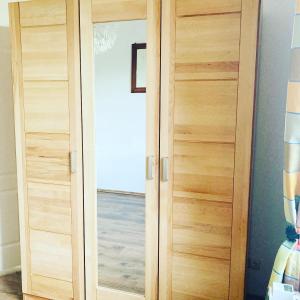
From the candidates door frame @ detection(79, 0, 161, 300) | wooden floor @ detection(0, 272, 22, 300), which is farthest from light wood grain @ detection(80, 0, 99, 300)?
wooden floor @ detection(0, 272, 22, 300)

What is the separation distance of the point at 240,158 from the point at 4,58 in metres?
1.90

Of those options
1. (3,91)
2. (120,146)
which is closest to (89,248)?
(120,146)

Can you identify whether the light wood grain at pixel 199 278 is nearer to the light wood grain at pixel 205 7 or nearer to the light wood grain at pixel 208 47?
the light wood grain at pixel 208 47

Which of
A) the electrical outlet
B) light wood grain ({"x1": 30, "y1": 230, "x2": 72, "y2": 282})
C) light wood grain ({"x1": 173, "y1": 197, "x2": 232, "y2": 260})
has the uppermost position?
light wood grain ({"x1": 173, "y1": 197, "x2": 232, "y2": 260})

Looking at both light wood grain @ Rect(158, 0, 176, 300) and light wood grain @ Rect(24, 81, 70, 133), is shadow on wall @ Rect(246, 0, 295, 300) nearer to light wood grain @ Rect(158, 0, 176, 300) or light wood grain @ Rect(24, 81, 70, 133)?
light wood grain @ Rect(158, 0, 176, 300)

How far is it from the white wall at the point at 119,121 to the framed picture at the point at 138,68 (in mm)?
26

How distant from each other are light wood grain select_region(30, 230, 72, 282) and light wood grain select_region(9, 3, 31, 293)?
0.05m

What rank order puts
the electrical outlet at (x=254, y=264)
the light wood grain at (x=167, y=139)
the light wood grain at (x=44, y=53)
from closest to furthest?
1. the light wood grain at (x=167, y=139)
2. the light wood grain at (x=44, y=53)
3. the electrical outlet at (x=254, y=264)

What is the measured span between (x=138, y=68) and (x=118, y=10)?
309 millimetres

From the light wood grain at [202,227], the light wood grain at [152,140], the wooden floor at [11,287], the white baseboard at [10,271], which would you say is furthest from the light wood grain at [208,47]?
the white baseboard at [10,271]

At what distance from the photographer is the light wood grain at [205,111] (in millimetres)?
1586

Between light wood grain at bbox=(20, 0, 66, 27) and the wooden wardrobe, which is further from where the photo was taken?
light wood grain at bbox=(20, 0, 66, 27)

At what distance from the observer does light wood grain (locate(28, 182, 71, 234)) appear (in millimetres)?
1951

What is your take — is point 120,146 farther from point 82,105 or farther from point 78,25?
point 78,25
